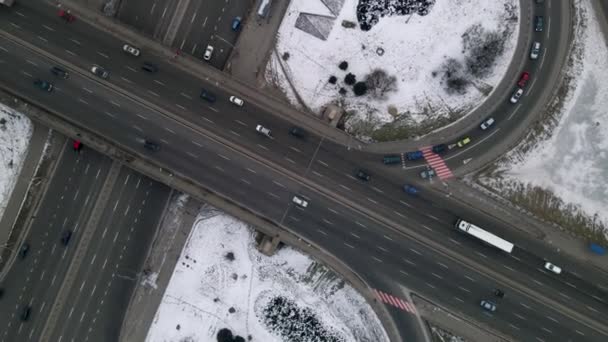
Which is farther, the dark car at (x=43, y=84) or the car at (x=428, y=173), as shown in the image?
the car at (x=428, y=173)

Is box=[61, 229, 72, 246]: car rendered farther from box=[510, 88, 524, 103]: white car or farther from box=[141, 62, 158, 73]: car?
box=[510, 88, 524, 103]: white car

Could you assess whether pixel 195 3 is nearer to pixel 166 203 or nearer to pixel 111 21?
pixel 111 21

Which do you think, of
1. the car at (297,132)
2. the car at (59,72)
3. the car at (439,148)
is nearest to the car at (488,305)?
the car at (439,148)

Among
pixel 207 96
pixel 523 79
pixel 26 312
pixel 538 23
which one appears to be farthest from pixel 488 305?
pixel 26 312

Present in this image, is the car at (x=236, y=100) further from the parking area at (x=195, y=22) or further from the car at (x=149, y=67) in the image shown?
the car at (x=149, y=67)

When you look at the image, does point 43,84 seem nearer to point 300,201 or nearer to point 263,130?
point 263,130

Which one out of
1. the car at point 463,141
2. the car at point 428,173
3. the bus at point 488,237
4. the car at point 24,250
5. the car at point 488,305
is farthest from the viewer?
the car at point 24,250

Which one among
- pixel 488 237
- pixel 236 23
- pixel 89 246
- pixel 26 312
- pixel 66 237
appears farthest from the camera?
pixel 89 246

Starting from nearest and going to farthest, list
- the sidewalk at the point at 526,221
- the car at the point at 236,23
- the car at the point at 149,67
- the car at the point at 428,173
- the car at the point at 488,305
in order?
the car at the point at 149,67 < the car at the point at 488,305 < the sidewalk at the point at 526,221 < the car at the point at 428,173 < the car at the point at 236,23
